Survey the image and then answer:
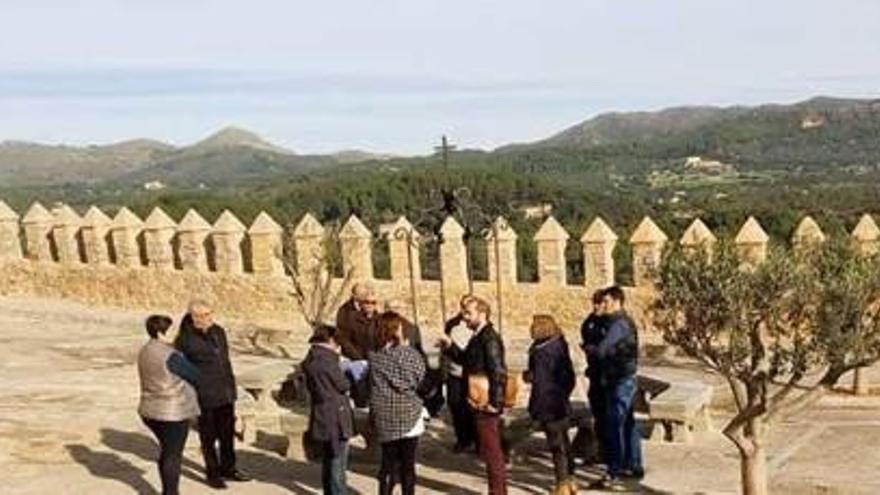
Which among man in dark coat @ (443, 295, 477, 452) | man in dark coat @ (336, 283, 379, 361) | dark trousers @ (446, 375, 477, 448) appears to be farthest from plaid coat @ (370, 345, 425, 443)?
man in dark coat @ (336, 283, 379, 361)

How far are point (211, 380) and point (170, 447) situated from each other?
2.25 ft

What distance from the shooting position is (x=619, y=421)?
32.7 ft

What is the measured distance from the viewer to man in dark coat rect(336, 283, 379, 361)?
10.4m

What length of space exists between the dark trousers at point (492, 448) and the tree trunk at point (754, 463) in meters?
1.64

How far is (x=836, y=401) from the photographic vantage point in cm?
1417

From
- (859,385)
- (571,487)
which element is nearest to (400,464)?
(571,487)

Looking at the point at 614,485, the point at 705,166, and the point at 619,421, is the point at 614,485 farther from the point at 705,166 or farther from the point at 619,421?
the point at 705,166

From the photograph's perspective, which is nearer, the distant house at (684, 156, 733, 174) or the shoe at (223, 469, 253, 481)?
the shoe at (223, 469, 253, 481)

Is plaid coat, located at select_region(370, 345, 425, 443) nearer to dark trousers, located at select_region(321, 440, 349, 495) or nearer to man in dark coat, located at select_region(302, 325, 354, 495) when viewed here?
man in dark coat, located at select_region(302, 325, 354, 495)

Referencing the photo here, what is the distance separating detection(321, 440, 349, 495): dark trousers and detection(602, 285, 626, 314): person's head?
215 cm

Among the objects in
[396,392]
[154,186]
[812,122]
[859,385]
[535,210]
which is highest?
[812,122]

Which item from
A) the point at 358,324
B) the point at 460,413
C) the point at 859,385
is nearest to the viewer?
the point at 358,324

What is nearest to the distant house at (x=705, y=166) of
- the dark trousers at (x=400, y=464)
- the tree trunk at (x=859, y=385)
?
the tree trunk at (x=859, y=385)

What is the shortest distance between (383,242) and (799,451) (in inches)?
470
